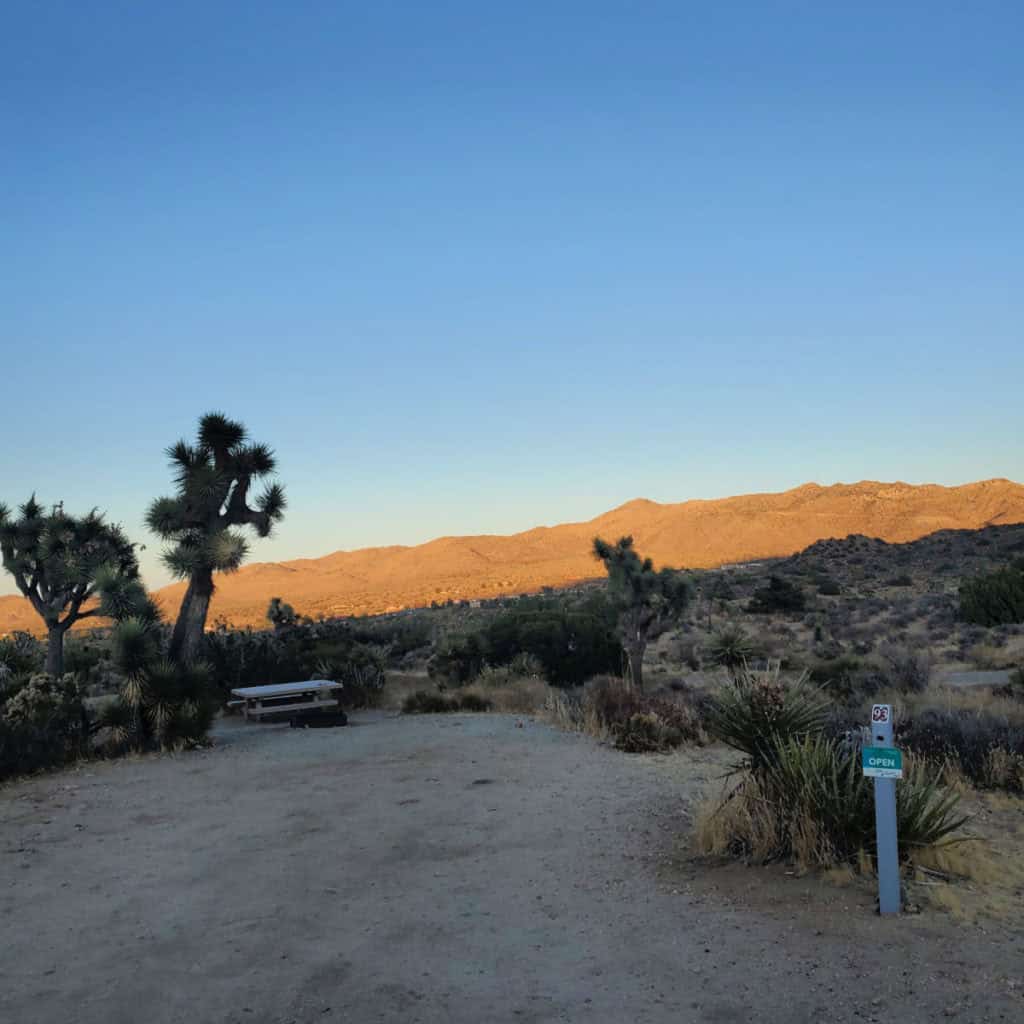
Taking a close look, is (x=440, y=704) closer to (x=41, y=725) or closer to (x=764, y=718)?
(x=41, y=725)

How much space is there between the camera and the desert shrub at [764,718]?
328 inches

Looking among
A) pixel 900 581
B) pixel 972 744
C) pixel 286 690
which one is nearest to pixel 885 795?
pixel 972 744

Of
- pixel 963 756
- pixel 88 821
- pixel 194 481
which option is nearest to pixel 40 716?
pixel 88 821

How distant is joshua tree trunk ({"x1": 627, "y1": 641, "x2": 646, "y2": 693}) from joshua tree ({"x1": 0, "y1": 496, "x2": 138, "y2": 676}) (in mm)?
11000

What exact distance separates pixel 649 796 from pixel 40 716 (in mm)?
9058

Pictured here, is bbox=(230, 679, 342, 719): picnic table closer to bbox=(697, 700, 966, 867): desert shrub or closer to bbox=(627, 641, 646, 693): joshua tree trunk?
bbox=(627, 641, 646, 693): joshua tree trunk

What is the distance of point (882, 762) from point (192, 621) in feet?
46.2

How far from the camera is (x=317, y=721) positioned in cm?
1795

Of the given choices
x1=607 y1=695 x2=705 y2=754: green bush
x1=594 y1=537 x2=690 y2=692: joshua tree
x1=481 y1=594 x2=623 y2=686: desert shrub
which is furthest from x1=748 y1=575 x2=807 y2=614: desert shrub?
x1=607 y1=695 x2=705 y2=754: green bush

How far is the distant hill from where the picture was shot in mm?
92938

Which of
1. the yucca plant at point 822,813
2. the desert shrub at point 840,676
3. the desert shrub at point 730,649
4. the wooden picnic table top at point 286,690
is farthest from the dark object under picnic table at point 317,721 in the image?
the desert shrub at point 730,649

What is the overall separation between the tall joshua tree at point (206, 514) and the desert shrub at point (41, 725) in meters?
2.86

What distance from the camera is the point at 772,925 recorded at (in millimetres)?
6145

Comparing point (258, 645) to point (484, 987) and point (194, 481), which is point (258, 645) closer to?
point (194, 481)
